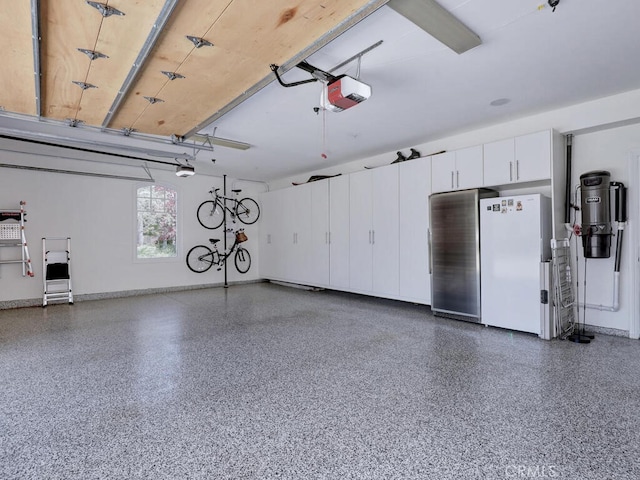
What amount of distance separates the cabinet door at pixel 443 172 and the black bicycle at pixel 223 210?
5.10 m

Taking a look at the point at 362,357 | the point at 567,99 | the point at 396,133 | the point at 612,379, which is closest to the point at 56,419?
the point at 362,357

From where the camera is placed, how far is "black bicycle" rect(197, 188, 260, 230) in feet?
26.6

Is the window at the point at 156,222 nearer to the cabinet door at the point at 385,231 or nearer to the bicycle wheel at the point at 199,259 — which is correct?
the bicycle wheel at the point at 199,259

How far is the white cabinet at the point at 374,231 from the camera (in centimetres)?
557

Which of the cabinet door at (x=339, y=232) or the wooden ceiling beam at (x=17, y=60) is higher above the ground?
A: the wooden ceiling beam at (x=17, y=60)

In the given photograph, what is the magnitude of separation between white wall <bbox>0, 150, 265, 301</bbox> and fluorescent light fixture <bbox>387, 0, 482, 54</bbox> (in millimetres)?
6571

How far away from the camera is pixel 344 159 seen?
663 centimetres

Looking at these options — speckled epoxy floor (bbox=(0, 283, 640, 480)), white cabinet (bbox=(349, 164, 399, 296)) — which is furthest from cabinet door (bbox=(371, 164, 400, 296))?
speckled epoxy floor (bbox=(0, 283, 640, 480))

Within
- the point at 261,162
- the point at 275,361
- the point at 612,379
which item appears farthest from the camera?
the point at 261,162

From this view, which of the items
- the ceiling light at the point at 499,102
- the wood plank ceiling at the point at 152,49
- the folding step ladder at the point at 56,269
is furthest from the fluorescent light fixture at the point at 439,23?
the folding step ladder at the point at 56,269

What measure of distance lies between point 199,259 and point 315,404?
6.36 metres

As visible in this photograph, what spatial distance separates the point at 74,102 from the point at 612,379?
5637mm

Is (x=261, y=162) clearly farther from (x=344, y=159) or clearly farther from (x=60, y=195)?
(x=60, y=195)

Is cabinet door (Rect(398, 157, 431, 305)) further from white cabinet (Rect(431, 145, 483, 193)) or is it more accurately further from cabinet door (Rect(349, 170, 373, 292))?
cabinet door (Rect(349, 170, 373, 292))
